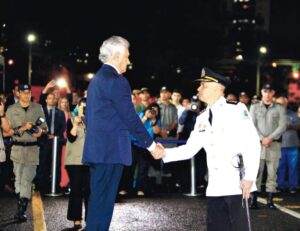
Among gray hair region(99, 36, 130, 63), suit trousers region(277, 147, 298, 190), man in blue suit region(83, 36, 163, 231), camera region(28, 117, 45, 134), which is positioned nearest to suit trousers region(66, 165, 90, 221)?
camera region(28, 117, 45, 134)

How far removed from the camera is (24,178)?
927 centimetres

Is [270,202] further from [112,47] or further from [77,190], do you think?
[112,47]

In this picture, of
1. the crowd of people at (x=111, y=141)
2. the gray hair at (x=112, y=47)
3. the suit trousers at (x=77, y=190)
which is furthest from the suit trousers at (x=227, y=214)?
the suit trousers at (x=77, y=190)

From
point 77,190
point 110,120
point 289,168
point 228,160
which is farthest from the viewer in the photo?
point 289,168

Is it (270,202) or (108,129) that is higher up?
(108,129)

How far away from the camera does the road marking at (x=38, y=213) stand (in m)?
8.58

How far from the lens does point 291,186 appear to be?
13828mm

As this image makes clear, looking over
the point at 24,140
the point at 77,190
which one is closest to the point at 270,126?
the point at 77,190

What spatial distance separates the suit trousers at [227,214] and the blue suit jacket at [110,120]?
965 mm

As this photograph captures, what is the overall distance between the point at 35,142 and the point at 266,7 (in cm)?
14802

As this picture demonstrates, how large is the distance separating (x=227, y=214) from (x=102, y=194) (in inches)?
46.6

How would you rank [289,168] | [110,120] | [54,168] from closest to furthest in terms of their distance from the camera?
[110,120], [54,168], [289,168]

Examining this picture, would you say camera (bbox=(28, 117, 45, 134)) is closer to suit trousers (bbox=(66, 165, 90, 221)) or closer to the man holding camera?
suit trousers (bbox=(66, 165, 90, 221))

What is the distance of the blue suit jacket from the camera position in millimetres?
5570
